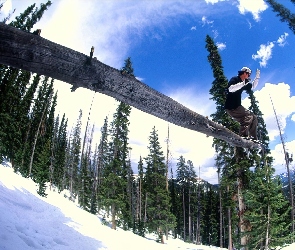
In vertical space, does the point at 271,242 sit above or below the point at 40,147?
below

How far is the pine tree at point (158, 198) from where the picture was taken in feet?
88.3

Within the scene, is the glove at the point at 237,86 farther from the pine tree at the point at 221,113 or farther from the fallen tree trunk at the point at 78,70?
the pine tree at the point at 221,113

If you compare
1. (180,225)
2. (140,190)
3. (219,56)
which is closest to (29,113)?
(140,190)

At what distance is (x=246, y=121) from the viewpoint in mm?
4707

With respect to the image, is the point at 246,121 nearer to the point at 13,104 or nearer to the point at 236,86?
the point at 236,86

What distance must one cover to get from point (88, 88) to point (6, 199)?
10.2m

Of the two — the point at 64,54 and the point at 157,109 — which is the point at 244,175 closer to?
the point at 157,109

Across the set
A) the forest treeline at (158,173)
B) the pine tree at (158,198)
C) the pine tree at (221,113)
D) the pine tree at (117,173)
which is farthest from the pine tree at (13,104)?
the pine tree at (221,113)

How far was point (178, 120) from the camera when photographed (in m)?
2.61

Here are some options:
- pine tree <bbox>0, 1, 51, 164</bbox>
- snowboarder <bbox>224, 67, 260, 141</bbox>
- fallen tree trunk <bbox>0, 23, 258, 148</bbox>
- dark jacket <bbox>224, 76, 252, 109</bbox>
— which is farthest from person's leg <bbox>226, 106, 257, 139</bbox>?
pine tree <bbox>0, 1, 51, 164</bbox>

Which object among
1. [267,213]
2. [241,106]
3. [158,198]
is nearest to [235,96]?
[241,106]

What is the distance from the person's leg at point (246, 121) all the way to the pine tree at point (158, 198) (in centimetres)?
2439

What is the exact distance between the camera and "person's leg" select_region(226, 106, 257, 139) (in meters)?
4.64

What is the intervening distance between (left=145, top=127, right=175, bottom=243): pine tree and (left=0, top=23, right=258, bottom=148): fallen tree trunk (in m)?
26.7
